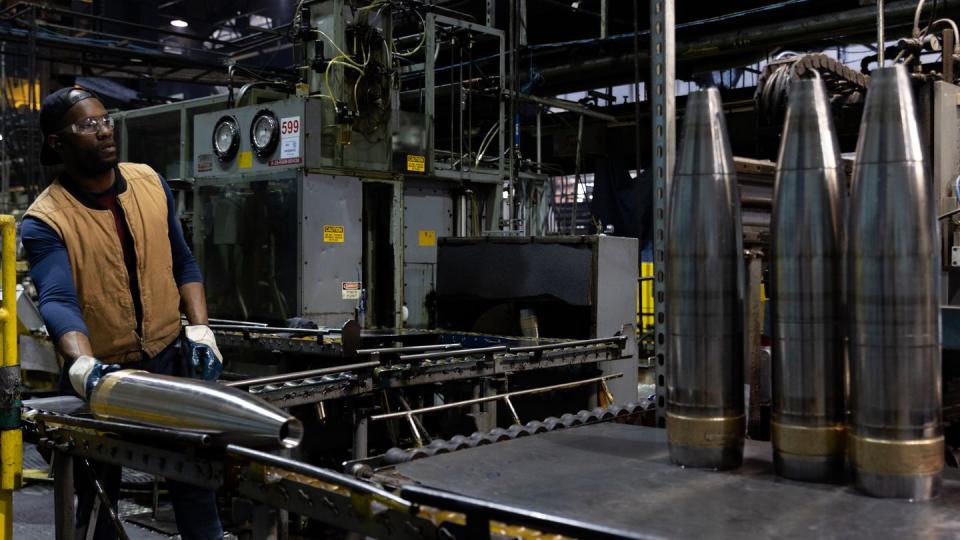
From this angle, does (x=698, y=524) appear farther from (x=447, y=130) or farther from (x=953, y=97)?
(x=447, y=130)

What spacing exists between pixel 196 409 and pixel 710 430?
0.88m

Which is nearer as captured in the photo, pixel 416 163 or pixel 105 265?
pixel 105 265

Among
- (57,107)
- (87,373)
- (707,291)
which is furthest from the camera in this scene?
(57,107)

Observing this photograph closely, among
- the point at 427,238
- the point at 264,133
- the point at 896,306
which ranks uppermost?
the point at 264,133

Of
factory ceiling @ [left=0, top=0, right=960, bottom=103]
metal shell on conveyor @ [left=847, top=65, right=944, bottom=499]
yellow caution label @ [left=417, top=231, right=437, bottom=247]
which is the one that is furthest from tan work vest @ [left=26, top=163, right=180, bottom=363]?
factory ceiling @ [left=0, top=0, right=960, bottom=103]

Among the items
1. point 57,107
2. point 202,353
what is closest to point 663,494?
point 202,353

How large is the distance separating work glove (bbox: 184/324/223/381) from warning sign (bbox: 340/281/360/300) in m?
3.04

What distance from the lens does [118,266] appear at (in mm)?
2357

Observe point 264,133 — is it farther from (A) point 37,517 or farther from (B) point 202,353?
(B) point 202,353

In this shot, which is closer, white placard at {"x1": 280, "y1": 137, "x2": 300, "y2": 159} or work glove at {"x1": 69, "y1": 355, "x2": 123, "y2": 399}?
work glove at {"x1": 69, "y1": 355, "x2": 123, "y2": 399}

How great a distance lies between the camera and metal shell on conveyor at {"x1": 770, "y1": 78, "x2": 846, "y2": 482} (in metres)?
1.20

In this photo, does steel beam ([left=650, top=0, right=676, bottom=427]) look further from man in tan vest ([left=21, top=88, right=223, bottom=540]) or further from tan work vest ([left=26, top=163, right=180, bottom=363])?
tan work vest ([left=26, top=163, right=180, bottom=363])

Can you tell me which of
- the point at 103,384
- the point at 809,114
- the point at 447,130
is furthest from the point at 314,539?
the point at 447,130

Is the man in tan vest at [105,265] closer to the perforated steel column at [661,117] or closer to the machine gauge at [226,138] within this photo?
the perforated steel column at [661,117]
